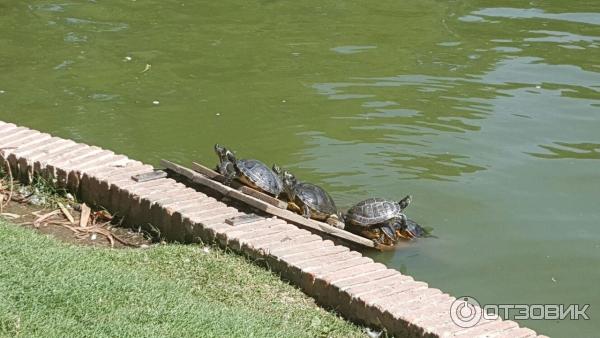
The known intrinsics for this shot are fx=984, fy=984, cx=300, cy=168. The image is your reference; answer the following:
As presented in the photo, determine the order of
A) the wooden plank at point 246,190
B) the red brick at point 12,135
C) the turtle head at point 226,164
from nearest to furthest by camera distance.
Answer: the wooden plank at point 246,190
the turtle head at point 226,164
the red brick at point 12,135

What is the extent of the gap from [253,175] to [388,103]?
11.1 feet

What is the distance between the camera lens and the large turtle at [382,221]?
815 centimetres

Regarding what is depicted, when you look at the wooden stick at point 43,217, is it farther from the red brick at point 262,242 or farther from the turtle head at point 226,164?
the red brick at point 262,242

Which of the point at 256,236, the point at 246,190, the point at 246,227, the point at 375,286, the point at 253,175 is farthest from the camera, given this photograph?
the point at 253,175

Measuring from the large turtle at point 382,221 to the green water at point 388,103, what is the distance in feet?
0.51

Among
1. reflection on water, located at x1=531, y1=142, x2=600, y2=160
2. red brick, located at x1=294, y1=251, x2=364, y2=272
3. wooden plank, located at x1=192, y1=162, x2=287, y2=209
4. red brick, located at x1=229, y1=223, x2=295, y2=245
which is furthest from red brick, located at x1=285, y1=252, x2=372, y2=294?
reflection on water, located at x1=531, y1=142, x2=600, y2=160

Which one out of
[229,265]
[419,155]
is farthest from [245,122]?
[229,265]

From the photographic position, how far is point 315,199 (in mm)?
8242

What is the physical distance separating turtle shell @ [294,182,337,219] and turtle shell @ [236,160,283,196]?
0.18m

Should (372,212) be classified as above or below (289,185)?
below

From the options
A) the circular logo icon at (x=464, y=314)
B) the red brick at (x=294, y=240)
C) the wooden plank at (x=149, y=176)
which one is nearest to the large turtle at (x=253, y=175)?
the wooden plank at (x=149, y=176)

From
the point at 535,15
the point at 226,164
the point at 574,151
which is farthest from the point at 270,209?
the point at 535,15

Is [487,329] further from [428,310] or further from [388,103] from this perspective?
[388,103]

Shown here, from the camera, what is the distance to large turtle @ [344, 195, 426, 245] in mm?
8148
